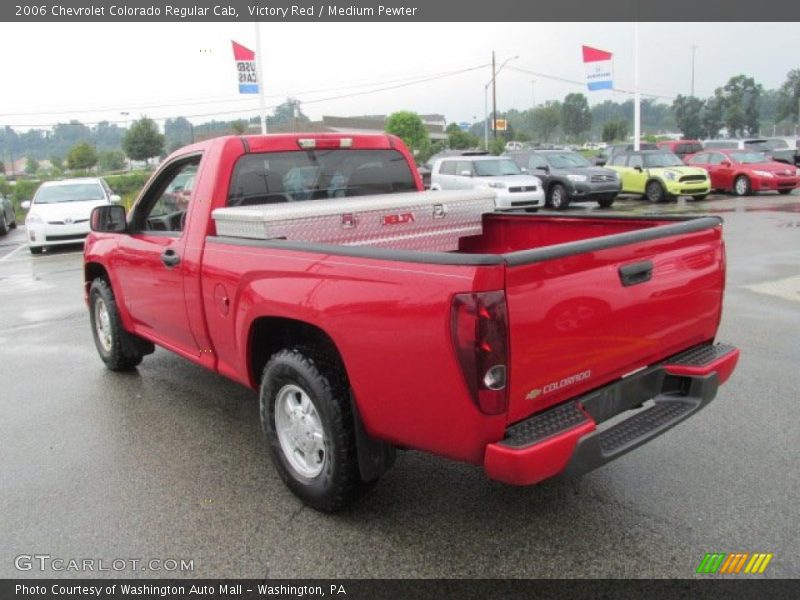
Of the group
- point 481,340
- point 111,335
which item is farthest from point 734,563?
point 111,335

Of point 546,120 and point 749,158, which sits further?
point 546,120

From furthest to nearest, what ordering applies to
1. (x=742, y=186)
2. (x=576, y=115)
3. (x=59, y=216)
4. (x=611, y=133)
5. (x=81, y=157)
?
(x=576, y=115) < (x=611, y=133) < (x=81, y=157) < (x=742, y=186) < (x=59, y=216)

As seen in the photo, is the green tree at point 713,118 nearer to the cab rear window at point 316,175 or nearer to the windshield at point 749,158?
the windshield at point 749,158

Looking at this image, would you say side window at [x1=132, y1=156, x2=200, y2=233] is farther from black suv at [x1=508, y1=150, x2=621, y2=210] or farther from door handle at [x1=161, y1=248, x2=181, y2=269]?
black suv at [x1=508, y1=150, x2=621, y2=210]

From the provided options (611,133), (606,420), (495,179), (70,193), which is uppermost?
(611,133)

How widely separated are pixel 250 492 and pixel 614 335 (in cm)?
207

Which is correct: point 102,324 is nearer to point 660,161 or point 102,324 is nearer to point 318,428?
point 318,428

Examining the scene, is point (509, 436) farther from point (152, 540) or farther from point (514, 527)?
point (152, 540)

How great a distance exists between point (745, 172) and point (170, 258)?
21.5 meters

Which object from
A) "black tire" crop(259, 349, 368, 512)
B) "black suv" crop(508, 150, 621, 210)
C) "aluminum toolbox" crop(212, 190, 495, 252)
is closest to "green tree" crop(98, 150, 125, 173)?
"black suv" crop(508, 150, 621, 210)

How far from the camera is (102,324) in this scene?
6.01 metres

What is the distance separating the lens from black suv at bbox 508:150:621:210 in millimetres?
19141

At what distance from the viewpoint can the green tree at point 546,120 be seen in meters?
140

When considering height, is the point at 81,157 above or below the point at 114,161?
above
